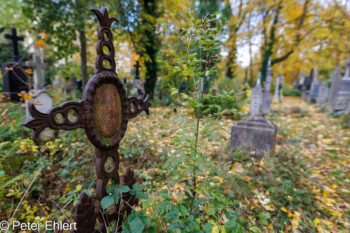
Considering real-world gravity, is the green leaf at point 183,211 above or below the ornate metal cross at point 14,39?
below

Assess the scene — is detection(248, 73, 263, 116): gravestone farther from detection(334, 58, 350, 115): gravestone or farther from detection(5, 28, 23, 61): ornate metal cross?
detection(5, 28, 23, 61): ornate metal cross

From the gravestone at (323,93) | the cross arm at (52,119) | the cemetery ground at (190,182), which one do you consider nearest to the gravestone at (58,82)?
the cemetery ground at (190,182)

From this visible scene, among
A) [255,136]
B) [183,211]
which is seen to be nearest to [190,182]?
[183,211]

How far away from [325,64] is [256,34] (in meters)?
14.2

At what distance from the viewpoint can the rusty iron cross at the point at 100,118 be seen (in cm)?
113

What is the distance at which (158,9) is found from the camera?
6.60 meters

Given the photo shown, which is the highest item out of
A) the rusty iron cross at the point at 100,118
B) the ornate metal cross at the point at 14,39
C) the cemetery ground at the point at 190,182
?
the ornate metal cross at the point at 14,39

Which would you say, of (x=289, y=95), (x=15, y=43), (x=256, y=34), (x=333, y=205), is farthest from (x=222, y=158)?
(x=289, y=95)

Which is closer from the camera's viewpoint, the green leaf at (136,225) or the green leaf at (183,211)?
the green leaf at (136,225)

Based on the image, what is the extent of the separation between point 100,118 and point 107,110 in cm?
9

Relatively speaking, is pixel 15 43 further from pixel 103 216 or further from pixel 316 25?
pixel 316 25

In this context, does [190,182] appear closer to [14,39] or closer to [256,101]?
[256,101]

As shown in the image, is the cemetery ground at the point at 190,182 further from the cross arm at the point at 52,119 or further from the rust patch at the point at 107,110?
the cross arm at the point at 52,119

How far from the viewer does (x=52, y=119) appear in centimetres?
106
